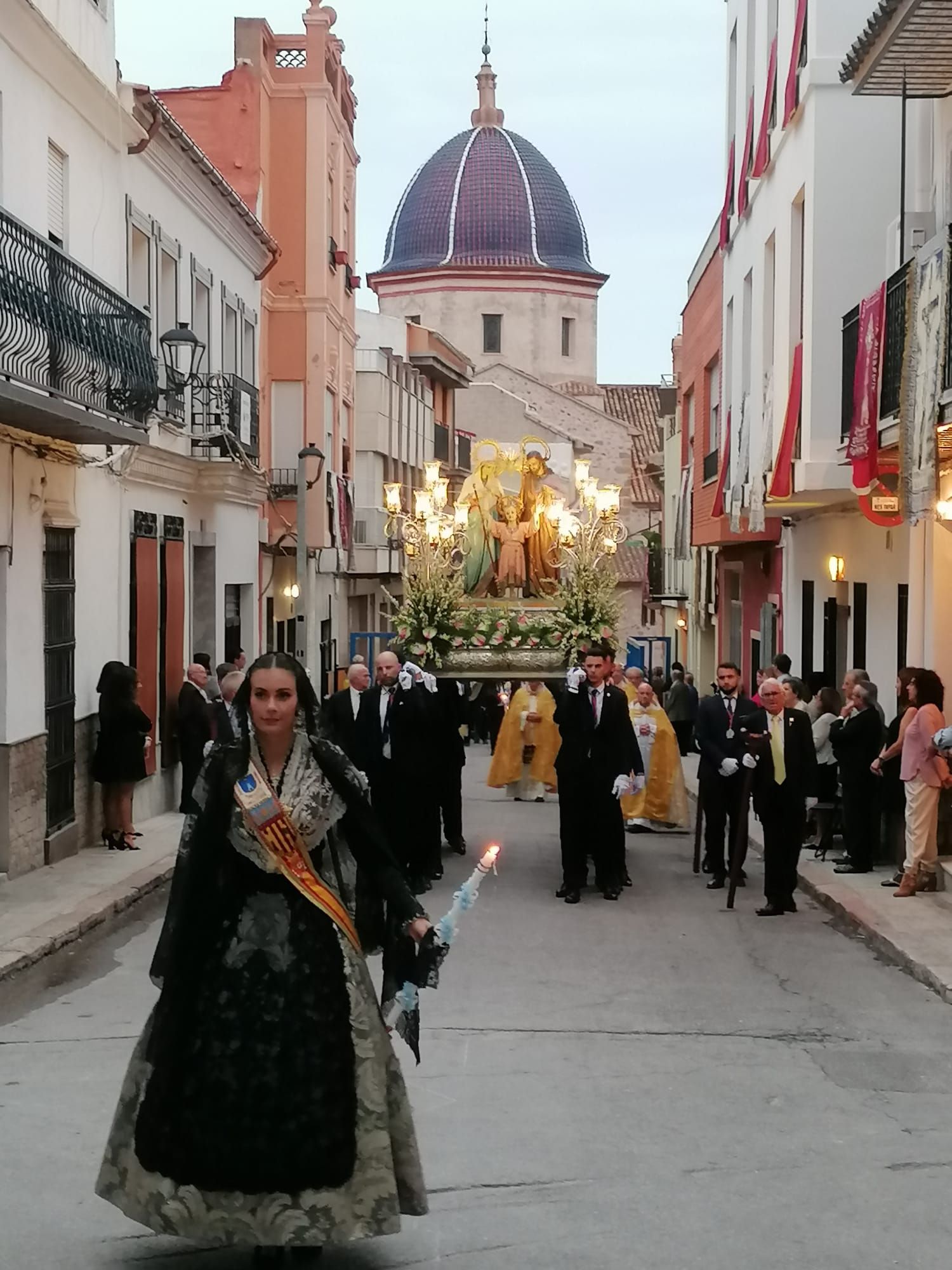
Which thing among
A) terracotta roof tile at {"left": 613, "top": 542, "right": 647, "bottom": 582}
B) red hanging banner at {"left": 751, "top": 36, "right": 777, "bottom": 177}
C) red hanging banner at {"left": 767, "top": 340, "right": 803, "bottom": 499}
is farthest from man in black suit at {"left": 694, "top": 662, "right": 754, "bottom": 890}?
terracotta roof tile at {"left": 613, "top": 542, "right": 647, "bottom": 582}

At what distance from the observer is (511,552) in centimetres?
1911

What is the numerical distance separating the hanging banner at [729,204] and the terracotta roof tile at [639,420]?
3887cm

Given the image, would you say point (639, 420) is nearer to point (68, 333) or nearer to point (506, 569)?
point (506, 569)

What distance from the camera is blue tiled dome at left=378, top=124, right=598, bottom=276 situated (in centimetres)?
6688

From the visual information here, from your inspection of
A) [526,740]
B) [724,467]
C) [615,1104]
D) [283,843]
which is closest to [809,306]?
[526,740]

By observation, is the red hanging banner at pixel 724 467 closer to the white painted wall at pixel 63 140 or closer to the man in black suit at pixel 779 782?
the white painted wall at pixel 63 140

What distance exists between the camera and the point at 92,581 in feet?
55.4

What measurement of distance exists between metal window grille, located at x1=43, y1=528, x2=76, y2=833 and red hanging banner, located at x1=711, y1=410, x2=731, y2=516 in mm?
11051

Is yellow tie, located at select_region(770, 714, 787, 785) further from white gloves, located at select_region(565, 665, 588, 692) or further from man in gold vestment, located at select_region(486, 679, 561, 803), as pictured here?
man in gold vestment, located at select_region(486, 679, 561, 803)

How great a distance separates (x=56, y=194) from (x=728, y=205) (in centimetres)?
1288

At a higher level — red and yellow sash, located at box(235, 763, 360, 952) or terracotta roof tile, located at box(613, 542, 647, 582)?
terracotta roof tile, located at box(613, 542, 647, 582)

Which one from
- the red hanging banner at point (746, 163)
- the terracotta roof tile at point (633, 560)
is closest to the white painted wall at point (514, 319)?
the terracotta roof tile at point (633, 560)

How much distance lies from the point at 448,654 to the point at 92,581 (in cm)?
336

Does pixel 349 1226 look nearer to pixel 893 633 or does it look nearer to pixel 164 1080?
pixel 164 1080
